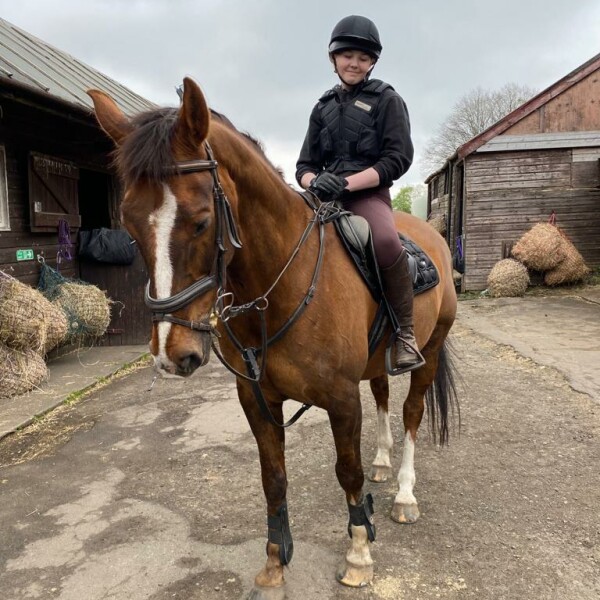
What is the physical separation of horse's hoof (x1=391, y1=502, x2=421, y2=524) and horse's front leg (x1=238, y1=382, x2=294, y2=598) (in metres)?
0.80

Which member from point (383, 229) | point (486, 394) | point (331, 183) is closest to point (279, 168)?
point (331, 183)

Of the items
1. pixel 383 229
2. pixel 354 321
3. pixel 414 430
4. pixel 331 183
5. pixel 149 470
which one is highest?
pixel 331 183

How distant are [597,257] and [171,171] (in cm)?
1411

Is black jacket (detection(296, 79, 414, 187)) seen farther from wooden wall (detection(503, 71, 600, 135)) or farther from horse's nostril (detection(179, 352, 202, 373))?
wooden wall (detection(503, 71, 600, 135))

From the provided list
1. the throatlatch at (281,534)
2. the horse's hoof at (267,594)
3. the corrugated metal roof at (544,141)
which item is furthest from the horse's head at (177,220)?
the corrugated metal roof at (544,141)

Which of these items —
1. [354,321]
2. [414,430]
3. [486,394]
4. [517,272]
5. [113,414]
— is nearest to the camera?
[354,321]

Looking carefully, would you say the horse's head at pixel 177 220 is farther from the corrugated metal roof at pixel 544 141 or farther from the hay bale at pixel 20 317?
the corrugated metal roof at pixel 544 141

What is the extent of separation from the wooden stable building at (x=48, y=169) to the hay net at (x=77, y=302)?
0.20m

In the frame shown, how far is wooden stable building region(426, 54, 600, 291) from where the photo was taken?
495 inches

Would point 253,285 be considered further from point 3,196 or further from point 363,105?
point 3,196

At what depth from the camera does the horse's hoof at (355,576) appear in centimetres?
227

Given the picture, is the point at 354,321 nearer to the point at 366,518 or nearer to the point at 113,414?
the point at 366,518

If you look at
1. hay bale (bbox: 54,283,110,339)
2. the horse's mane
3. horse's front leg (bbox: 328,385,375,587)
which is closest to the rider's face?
the horse's mane

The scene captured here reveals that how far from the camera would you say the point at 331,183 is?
233 centimetres
